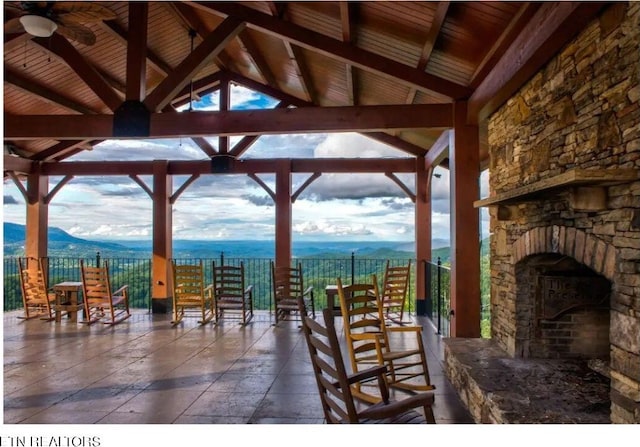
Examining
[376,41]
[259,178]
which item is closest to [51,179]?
[259,178]

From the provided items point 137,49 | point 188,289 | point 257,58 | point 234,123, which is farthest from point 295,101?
point 188,289

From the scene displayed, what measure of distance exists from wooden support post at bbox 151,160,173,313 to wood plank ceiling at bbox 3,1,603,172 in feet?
3.41

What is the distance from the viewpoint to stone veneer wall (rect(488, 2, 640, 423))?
198 centimetres

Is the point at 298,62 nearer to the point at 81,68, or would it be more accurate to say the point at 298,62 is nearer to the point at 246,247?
the point at 81,68

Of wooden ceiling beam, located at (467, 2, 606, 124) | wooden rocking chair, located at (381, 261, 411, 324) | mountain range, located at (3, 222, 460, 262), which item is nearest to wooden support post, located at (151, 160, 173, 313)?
wooden rocking chair, located at (381, 261, 411, 324)

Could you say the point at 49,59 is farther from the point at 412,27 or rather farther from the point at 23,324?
the point at 412,27

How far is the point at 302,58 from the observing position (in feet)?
18.1

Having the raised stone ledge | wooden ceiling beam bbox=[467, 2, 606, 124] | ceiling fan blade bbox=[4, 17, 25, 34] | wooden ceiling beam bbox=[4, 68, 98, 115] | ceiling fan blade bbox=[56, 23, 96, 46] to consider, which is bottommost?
the raised stone ledge

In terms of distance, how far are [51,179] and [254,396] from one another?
25.2ft

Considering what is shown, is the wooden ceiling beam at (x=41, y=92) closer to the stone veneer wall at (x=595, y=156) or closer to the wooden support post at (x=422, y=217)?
the wooden support post at (x=422, y=217)

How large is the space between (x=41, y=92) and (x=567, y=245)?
6921mm

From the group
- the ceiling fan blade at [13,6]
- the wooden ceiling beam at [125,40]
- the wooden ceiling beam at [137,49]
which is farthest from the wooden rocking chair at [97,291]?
the ceiling fan blade at [13,6]

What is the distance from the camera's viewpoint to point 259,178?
25.7ft

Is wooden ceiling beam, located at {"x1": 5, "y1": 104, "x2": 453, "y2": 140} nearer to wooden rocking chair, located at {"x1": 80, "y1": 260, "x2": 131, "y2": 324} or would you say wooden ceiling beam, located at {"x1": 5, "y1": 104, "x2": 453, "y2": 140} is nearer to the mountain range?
wooden rocking chair, located at {"x1": 80, "y1": 260, "x2": 131, "y2": 324}
